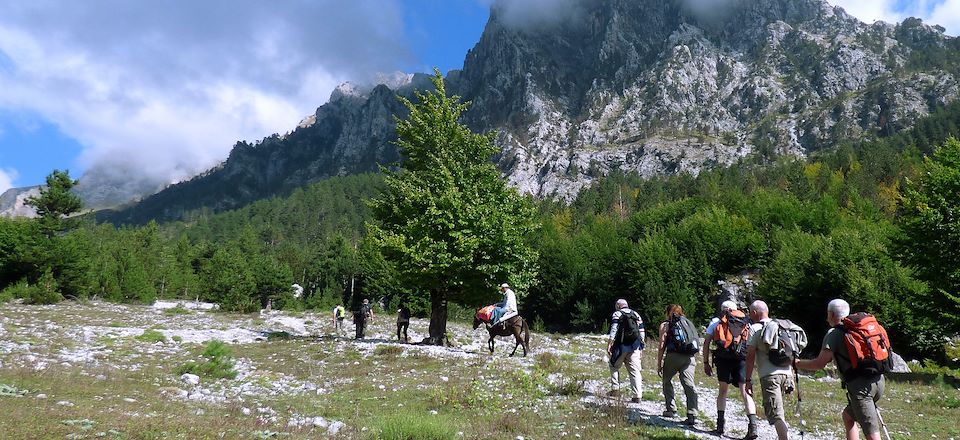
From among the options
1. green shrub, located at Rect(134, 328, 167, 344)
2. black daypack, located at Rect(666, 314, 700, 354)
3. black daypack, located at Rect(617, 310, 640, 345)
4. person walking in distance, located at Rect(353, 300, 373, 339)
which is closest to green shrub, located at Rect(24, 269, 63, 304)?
green shrub, located at Rect(134, 328, 167, 344)

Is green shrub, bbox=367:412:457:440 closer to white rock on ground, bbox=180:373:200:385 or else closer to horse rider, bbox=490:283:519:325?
white rock on ground, bbox=180:373:200:385

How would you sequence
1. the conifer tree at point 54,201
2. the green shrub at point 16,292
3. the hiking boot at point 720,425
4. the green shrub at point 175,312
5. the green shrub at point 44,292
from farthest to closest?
1. the conifer tree at point 54,201
2. the green shrub at point 16,292
3. the green shrub at point 175,312
4. the green shrub at point 44,292
5. the hiking boot at point 720,425

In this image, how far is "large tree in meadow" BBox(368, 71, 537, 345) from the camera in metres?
22.1

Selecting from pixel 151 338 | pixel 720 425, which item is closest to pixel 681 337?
pixel 720 425

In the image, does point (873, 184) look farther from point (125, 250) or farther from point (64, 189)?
point (125, 250)

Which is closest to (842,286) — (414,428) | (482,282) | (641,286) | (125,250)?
(641,286)

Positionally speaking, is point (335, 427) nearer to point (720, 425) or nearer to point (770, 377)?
point (720, 425)

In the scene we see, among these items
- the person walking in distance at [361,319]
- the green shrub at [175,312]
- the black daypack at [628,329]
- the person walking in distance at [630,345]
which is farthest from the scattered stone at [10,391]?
the green shrub at [175,312]

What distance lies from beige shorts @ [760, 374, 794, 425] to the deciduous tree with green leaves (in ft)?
76.7

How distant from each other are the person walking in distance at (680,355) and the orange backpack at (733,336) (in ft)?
2.06

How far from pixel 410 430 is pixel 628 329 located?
6018 mm

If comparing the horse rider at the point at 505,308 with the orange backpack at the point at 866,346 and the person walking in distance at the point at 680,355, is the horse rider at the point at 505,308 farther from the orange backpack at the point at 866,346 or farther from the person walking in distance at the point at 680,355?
the orange backpack at the point at 866,346

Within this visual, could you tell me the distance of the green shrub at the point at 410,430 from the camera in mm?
7832

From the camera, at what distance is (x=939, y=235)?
2614 cm
